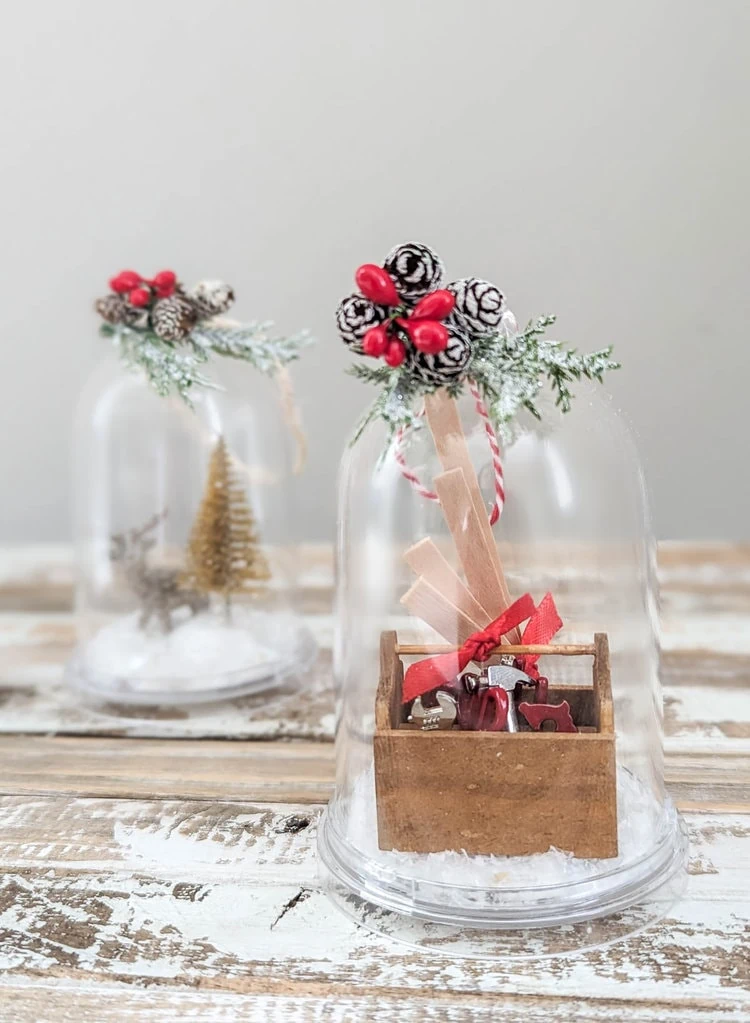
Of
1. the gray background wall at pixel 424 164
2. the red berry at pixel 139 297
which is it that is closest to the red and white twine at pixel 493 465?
the red berry at pixel 139 297

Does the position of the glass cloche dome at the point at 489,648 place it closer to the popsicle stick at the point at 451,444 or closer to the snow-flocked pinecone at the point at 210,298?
the popsicle stick at the point at 451,444

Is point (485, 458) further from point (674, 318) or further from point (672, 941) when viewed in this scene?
point (674, 318)

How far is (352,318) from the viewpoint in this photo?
28.5 inches

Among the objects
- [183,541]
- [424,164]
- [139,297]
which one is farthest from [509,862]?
[424,164]

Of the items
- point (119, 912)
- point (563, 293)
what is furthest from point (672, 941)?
point (563, 293)

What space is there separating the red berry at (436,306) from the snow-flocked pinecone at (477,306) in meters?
0.02

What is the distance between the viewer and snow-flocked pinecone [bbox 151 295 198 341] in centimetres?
113

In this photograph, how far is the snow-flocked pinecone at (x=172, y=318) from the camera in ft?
3.71

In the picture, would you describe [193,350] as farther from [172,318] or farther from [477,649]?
[477,649]

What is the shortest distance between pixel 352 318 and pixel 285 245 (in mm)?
1481

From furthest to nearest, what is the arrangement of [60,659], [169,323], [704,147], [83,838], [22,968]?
[704,147] < [60,659] < [169,323] < [83,838] < [22,968]

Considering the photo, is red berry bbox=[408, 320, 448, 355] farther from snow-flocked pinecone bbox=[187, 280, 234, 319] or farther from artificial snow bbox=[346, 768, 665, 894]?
snow-flocked pinecone bbox=[187, 280, 234, 319]

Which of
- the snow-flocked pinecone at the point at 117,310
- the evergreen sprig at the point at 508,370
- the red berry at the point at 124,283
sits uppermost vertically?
the red berry at the point at 124,283

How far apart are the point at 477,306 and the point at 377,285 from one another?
0.07m
